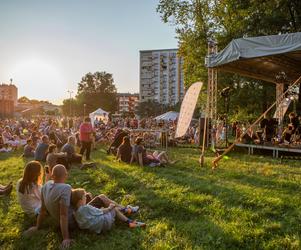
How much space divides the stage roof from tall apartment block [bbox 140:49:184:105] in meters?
113

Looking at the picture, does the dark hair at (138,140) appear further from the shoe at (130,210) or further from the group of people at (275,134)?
the group of people at (275,134)

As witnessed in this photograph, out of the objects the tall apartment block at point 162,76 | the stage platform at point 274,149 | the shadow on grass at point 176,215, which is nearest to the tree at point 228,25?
the stage platform at point 274,149

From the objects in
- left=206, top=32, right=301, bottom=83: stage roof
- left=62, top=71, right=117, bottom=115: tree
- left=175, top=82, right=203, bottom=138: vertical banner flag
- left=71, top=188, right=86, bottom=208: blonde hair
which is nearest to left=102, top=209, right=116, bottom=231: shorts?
left=71, top=188, right=86, bottom=208: blonde hair

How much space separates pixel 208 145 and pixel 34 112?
9510 cm

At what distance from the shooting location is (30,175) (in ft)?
21.6

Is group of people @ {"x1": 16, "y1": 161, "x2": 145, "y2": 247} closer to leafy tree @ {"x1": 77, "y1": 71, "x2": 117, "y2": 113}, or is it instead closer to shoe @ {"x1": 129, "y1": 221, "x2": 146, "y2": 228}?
shoe @ {"x1": 129, "y1": 221, "x2": 146, "y2": 228}

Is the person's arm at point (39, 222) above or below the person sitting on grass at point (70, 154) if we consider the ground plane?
below

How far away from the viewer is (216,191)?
317 inches

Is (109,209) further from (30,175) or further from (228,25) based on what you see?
(228,25)

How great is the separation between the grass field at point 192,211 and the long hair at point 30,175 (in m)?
0.65

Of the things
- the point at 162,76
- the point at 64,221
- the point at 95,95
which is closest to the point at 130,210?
the point at 64,221

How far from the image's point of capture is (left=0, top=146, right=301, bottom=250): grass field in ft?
17.7

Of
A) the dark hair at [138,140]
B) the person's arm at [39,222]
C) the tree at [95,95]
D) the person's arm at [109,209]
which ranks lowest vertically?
the person's arm at [39,222]

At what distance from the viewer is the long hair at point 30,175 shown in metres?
6.50
